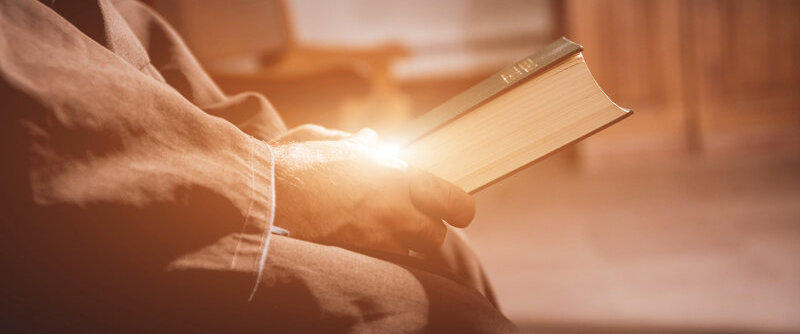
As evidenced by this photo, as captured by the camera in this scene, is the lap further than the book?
No

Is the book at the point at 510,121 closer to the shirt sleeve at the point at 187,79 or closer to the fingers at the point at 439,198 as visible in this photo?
the fingers at the point at 439,198

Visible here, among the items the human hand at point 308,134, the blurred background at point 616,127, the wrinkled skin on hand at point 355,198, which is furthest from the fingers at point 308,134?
the blurred background at point 616,127

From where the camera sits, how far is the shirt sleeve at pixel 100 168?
0.26 m

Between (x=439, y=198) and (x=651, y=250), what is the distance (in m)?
1.24

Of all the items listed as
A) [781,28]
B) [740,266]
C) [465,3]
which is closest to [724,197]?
[740,266]

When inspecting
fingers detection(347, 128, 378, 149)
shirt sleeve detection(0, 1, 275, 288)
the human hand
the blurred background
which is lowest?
shirt sleeve detection(0, 1, 275, 288)

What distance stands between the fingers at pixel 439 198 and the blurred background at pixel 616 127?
71 centimetres

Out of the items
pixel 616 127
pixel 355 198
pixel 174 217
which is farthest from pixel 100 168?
pixel 616 127

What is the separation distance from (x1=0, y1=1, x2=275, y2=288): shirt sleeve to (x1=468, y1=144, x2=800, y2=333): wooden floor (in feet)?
2.74

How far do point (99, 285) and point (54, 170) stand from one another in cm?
6

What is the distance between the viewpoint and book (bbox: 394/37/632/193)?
1.31 feet

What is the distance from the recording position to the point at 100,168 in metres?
0.27

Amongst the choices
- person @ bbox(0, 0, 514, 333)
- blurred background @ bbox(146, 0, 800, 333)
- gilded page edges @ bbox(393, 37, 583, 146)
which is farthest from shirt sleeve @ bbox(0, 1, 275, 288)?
blurred background @ bbox(146, 0, 800, 333)

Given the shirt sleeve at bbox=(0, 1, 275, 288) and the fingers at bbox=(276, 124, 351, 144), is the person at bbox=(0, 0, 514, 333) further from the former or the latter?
the fingers at bbox=(276, 124, 351, 144)
